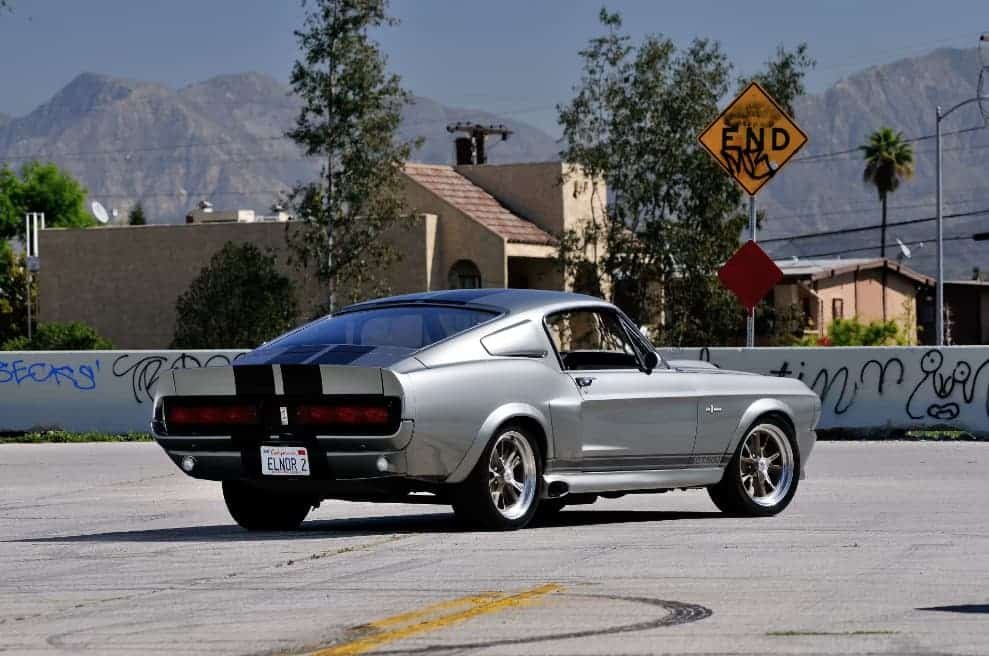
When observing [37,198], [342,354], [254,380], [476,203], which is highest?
[37,198]

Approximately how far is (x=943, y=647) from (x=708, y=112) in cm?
Answer: 4083

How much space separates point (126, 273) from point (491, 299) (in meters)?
51.7

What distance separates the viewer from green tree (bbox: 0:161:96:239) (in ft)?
436

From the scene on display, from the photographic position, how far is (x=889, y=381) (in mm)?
28172

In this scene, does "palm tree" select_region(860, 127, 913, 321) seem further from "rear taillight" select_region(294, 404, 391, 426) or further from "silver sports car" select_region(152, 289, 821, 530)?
"rear taillight" select_region(294, 404, 391, 426)

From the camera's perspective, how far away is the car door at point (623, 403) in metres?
12.8

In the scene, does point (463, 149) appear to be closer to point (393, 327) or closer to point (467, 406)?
point (393, 327)

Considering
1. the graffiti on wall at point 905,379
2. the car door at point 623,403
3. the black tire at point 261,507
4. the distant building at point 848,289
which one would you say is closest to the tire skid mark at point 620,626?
the car door at point 623,403

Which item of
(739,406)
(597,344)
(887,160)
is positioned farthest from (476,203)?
(887,160)

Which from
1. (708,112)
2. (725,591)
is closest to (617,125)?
(708,112)

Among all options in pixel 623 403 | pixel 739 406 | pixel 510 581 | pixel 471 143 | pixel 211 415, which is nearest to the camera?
pixel 510 581

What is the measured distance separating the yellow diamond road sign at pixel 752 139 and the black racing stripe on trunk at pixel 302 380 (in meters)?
16.9

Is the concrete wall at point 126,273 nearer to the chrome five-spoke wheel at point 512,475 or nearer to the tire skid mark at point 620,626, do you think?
the chrome five-spoke wheel at point 512,475

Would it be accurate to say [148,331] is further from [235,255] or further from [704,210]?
[704,210]
